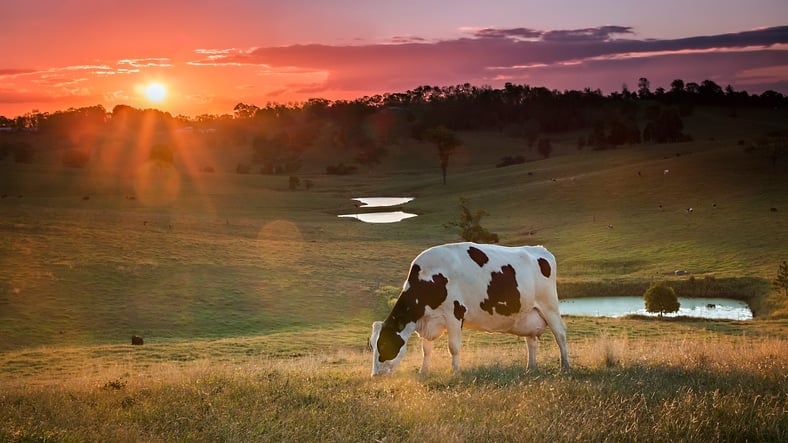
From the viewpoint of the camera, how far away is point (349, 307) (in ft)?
136

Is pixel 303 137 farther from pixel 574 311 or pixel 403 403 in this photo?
pixel 403 403

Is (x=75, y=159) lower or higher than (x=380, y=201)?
higher

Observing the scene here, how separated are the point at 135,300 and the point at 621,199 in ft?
189

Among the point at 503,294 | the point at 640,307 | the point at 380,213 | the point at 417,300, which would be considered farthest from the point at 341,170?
the point at 417,300

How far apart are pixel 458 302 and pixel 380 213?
82030 mm

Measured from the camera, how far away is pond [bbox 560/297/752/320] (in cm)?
3938

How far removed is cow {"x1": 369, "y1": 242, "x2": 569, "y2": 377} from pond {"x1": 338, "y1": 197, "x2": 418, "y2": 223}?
229ft

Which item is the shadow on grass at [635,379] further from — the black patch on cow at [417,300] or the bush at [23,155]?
the bush at [23,155]

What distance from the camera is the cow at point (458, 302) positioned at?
49.5 ft

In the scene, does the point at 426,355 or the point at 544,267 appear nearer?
the point at 426,355

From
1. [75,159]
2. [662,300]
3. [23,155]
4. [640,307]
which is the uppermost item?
[23,155]

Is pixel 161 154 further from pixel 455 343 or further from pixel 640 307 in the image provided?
pixel 455 343

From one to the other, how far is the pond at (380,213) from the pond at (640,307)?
43674mm

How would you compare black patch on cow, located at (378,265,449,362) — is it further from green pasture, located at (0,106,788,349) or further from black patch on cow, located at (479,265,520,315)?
green pasture, located at (0,106,788,349)
